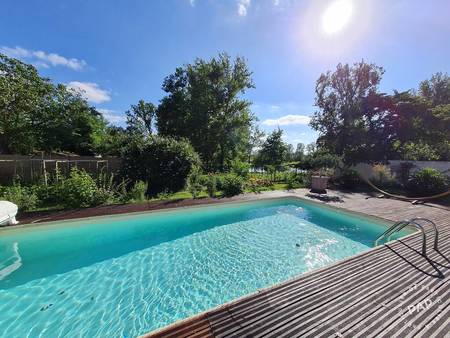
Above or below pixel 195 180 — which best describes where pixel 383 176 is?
below

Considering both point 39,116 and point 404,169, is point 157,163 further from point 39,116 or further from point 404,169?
point 404,169

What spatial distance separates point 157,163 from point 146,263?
6981 millimetres

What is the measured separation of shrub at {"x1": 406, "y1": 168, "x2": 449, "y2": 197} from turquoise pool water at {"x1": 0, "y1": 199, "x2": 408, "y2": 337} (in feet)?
23.5

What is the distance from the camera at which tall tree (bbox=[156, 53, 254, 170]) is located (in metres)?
19.8

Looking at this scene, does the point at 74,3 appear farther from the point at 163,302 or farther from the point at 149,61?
the point at 163,302

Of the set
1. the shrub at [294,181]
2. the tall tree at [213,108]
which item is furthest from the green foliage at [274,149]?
the tall tree at [213,108]

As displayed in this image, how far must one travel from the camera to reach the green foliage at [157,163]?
35.1ft

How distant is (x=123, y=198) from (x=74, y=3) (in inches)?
296

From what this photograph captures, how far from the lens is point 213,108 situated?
20203mm

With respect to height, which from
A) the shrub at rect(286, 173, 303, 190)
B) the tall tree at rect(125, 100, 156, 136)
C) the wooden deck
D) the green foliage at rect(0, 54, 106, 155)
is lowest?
the wooden deck

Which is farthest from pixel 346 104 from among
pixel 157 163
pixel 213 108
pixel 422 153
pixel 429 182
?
pixel 157 163

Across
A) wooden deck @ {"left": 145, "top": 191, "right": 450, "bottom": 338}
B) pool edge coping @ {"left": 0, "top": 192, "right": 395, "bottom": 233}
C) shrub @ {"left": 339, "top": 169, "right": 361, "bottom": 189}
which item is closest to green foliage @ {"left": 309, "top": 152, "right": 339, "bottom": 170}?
shrub @ {"left": 339, "top": 169, "right": 361, "bottom": 189}

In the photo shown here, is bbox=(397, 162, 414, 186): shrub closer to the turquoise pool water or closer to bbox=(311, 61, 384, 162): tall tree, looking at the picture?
bbox=(311, 61, 384, 162): tall tree

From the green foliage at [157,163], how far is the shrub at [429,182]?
506 inches
